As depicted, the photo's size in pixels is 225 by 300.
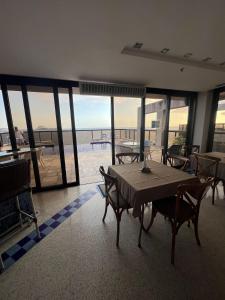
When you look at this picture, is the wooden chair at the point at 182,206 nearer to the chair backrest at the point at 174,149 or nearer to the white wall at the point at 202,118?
the chair backrest at the point at 174,149

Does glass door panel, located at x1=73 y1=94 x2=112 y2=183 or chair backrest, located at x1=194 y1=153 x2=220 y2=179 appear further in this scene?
glass door panel, located at x1=73 y1=94 x2=112 y2=183

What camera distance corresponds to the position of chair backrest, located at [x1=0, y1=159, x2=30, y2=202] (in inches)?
52.9

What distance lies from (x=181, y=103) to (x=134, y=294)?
4519 mm

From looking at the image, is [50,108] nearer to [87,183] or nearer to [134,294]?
[87,183]

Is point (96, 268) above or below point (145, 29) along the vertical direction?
below

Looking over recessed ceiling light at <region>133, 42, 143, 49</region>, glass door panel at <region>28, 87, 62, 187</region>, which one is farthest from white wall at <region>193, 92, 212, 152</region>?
glass door panel at <region>28, 87, 62, 187</region>

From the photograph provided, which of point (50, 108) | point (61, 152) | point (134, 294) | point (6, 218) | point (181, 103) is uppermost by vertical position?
point (181, 103)

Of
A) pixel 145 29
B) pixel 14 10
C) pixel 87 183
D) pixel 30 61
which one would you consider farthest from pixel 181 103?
pixel 14 10

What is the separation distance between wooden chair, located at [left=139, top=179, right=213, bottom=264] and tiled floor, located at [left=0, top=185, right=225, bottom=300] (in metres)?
0.17

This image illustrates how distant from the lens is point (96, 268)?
4.62 ft

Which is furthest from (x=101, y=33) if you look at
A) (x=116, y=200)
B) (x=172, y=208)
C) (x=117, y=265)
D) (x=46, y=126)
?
(x=117, y=265)

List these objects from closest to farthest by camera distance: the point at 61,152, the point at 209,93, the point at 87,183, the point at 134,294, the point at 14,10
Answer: the point at 14,10 → the point at 134,294 → the point at 61,152 → the point at 87,183 → the point at 209,93

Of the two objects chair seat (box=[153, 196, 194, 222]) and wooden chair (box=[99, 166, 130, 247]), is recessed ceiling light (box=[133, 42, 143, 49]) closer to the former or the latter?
wooden chair (box=[99, 166, 130, 247])

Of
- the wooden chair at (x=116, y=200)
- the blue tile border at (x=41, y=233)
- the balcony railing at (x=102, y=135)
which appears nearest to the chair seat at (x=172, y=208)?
the wooden chair at (x=116, y=200)
